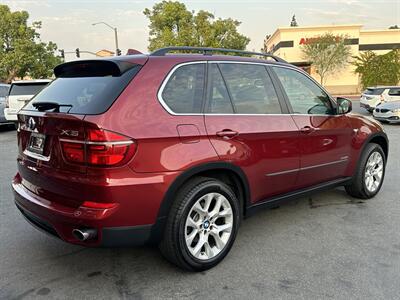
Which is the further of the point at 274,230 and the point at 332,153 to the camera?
the point at 332,153

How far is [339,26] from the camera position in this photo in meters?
49.4

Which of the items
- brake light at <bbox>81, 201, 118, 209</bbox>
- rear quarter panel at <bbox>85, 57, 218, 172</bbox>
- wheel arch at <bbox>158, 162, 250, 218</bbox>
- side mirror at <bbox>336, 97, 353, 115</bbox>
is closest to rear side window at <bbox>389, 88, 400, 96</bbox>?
side mirror at <bbox>336, 97, 353, 115</bbox>

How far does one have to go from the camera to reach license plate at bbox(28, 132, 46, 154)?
295 cm

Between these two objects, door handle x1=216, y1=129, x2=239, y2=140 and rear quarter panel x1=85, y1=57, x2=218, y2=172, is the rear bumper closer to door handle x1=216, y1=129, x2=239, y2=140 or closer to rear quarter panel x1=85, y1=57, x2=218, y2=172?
rear quarter panel x1=85, y1=57, x2=218, y2=172

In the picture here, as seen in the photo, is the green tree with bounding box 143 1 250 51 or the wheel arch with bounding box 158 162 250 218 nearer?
the wheel arch with bounding box 158 162 250 218

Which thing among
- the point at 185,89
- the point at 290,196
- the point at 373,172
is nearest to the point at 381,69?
the point at 373,172

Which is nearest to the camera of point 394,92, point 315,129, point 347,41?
point 315,129

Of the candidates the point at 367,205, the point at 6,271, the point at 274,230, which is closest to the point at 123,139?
the point at 6,271

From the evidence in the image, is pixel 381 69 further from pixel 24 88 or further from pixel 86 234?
pixel 86 234

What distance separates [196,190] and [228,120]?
26.4 inches

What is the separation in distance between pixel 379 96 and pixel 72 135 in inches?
723

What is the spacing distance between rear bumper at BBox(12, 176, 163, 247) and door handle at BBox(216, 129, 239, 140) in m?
0.85

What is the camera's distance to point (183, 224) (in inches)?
116

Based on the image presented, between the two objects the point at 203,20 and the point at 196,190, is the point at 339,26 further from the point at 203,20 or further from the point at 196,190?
the point at 196,190
